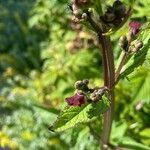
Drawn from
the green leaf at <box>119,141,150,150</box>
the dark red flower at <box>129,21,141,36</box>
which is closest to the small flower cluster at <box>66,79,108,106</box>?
the dark red flower at <box>129,21,141,36</box>

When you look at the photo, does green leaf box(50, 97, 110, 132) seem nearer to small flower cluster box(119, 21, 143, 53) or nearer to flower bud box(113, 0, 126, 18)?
small flower cluster box(119, 21, 143, 53)

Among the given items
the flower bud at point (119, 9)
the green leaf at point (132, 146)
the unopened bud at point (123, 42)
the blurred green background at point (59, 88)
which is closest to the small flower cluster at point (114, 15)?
the flower bud at point (119, 9)

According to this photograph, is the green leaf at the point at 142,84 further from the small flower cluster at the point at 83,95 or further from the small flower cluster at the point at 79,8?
the small flower cluster at the point at 79,8

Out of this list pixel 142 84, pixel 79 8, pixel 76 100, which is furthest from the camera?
pixel 142 84

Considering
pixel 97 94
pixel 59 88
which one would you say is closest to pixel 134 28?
pixel 97 94

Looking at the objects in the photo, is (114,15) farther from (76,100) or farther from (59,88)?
(59,88)

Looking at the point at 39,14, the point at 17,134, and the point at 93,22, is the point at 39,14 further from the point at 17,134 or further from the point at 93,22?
the point at 93,22
